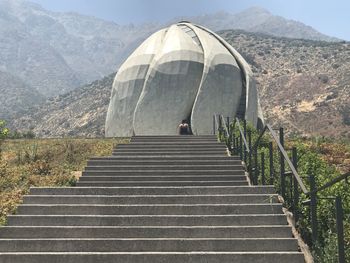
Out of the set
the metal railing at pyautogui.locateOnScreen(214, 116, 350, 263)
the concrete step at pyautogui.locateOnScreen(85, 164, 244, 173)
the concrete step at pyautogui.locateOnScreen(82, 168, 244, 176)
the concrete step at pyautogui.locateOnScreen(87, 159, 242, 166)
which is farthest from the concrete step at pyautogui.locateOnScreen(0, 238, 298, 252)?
the concrete step at pyautogui.locateOnScreen(87, 159, 242, 166)

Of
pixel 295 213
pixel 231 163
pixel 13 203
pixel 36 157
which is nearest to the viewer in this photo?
pixel 295 213

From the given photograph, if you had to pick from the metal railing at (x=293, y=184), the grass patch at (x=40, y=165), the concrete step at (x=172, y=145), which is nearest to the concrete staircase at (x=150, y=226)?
the metal railing at (x=293, y=184)

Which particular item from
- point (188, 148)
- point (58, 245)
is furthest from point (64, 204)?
point (188, 148)

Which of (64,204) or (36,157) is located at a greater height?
(64,204)

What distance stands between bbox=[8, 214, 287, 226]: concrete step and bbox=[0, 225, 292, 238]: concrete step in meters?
0.31

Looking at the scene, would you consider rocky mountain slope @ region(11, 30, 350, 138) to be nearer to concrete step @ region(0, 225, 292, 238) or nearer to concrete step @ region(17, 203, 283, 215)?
concrete step @ region(17, 203, 283, 215)

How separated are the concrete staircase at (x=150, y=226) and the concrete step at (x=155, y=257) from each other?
0.01 m

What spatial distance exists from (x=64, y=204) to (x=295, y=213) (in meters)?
3.54

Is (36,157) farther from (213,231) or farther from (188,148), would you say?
(213,231)

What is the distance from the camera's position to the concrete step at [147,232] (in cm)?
700

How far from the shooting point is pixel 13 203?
9.73 m

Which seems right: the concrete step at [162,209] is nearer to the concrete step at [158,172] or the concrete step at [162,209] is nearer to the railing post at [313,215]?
the railing post at [313,215]

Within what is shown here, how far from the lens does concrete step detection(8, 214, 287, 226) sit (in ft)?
24.2

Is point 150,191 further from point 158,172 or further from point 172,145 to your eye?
point 172,145
